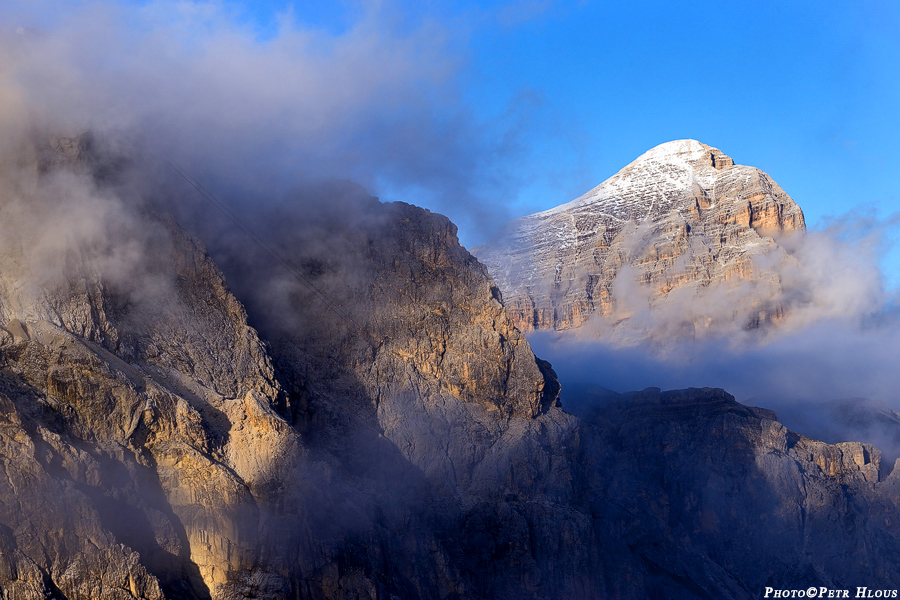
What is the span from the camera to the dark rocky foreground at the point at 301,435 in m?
91.2

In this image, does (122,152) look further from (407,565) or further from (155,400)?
(407,565)

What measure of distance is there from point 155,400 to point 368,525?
2718cm

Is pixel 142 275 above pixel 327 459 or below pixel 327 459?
above

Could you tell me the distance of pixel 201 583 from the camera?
315ft

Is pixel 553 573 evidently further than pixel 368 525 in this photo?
Yes

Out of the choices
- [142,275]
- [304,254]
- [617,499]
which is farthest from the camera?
[617,499]

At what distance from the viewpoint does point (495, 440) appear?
457 ft

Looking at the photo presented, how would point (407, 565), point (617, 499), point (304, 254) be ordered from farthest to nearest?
point (617, 499)
point (304, 254)
point (407, 565)

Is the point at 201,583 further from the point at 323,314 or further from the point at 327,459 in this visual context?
the point at 323,314

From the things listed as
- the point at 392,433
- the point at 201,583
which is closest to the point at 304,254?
the point at 392,433

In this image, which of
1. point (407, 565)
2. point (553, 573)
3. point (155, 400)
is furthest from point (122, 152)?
point (553, 573)

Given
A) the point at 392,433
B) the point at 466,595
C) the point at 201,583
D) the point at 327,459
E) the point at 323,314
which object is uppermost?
the point at 323,314

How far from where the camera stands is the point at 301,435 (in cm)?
11394

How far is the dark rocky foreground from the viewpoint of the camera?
91.2 meters
